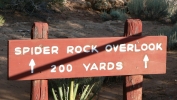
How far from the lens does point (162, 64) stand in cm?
392

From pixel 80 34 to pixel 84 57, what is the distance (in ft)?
25.6

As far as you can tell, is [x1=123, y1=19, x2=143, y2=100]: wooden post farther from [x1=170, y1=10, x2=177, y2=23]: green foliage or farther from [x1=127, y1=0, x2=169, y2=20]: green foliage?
[x1=127, y1=0, x2=169, y2=20]: green foliage

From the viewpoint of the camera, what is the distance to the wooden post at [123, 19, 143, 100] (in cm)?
390

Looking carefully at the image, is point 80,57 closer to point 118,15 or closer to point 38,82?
point 38,82

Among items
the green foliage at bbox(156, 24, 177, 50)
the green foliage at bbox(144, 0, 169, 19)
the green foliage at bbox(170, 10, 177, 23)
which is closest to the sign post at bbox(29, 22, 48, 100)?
the green foliage at bbox(156, 24, 177, 50)

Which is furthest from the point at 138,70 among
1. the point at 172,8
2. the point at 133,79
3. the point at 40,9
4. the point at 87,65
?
the point at 172,8

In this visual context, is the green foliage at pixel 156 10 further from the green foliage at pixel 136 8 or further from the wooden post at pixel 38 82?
the wooden post at pixel 38 82

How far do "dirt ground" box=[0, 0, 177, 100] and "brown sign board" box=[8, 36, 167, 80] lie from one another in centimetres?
285

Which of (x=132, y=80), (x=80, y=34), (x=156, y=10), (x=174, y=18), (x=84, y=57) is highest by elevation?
(x=84, y=57)

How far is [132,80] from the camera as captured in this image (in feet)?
12.9

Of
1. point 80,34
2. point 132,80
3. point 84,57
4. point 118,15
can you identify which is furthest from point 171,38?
point 84,57

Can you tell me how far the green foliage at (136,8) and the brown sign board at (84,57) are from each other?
1110cm

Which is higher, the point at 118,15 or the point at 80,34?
the point at 118,15

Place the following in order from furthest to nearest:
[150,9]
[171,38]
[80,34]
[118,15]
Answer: [150,9] → [118,15] → [80,34] → [171,38]
